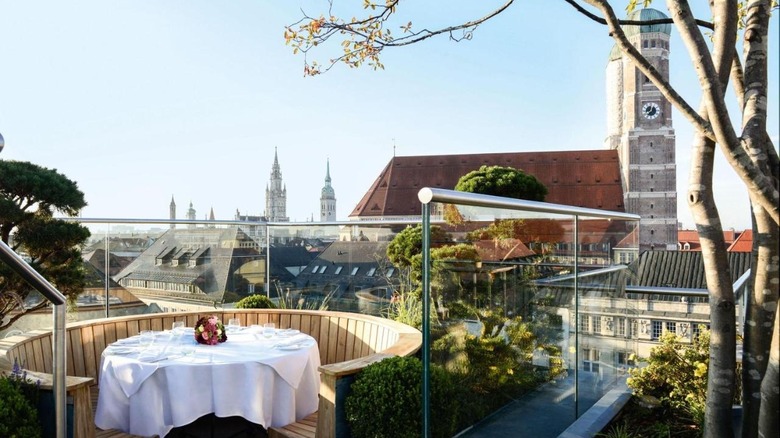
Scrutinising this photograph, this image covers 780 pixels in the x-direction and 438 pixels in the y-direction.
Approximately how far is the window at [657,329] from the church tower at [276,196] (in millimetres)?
108407

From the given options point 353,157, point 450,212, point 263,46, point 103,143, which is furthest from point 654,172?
point 450,212

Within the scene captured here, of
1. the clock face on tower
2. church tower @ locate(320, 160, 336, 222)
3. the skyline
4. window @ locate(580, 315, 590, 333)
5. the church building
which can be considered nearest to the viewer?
window @ locate(580, 315, 590, 333)

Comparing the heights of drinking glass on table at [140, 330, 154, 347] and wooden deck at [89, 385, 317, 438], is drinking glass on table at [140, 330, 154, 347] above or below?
above

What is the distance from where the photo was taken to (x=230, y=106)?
61500 mm

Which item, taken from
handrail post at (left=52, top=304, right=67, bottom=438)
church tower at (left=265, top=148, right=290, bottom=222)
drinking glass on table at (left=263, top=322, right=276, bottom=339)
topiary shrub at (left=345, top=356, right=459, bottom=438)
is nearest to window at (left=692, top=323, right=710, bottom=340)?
topiary shrub at (left=345, top=356, right=459, bottom=438)

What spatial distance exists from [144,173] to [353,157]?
2459cm

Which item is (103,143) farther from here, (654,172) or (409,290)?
(409,290)

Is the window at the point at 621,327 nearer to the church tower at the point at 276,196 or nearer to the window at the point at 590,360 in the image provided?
the window at the point at 590,360

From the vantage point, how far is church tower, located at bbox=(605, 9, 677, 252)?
6256 cm

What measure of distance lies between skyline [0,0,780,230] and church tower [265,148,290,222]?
2453 centimetres

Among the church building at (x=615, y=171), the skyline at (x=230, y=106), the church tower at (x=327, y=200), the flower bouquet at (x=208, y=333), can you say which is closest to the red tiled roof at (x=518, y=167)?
the church building at (x=615, y=171)

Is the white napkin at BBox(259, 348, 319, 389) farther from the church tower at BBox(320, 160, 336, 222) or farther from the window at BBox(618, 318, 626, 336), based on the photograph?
the church tower at BBox(320, 160, 336, 222)

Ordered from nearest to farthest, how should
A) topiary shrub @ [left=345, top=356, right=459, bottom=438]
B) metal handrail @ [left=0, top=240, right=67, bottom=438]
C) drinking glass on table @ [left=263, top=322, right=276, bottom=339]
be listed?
metal handrail @ [left=0, top=240, right=67, bottom=438] → topiary shrub @ [left=345, top=356, right=459, bottom=438] → drinking glass on table @ [left=263, top=322, right=276, bottom=339]

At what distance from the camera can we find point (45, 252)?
477cm
